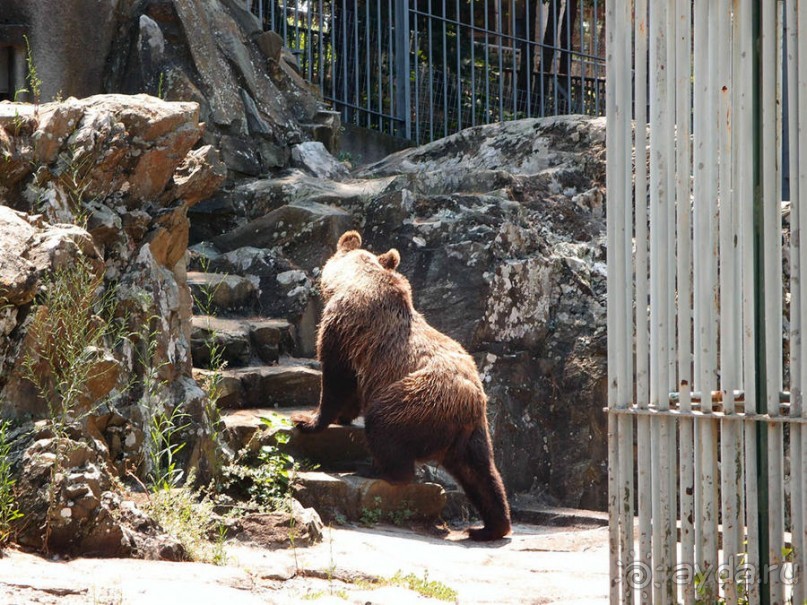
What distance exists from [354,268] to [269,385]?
3.48 ft

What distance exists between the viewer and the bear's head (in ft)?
24.5

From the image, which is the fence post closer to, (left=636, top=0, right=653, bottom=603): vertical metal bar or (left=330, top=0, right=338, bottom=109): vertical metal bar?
(left=330, top=0, right=338, bottom=109): vertical metal bar

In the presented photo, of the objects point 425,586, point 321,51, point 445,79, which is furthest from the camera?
point 445,79

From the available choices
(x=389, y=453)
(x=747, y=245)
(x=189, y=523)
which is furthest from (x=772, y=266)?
(x=389, y=453)

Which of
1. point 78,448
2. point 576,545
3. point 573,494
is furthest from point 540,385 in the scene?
point 78,448

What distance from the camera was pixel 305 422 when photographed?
704cm

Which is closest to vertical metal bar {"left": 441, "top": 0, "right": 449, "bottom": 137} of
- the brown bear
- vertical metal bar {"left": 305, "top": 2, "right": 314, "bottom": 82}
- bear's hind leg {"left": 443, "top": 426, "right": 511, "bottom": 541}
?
vertical metal bar {"left": 305, "top": 2, "right": 314, "bottom": 82}

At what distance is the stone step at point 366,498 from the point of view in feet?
21.3

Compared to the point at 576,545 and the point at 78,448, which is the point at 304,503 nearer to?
the point at 576,545

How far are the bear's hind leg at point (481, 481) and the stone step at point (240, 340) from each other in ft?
5.81

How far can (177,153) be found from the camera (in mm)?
6516

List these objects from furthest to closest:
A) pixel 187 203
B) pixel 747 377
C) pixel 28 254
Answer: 1. pixel 187 203
2. pixel 28 254
3. pixel 747 377

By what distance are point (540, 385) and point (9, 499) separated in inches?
191

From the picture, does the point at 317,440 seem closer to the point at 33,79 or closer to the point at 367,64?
the point at 33,79
